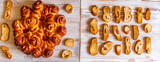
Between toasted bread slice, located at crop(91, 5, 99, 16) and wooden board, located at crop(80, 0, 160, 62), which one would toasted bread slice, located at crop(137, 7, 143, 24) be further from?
toasted bread slice, located at crop(91, 5, 99, 16)

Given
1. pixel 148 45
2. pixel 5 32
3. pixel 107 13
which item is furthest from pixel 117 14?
pixel 5 32

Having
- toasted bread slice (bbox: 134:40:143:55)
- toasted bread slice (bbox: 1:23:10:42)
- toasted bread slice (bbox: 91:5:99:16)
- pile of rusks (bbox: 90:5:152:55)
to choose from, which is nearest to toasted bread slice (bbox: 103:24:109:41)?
pile of rusks (bbox: 90:5:152:55)

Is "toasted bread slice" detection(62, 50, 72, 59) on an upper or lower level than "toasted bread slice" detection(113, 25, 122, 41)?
lower

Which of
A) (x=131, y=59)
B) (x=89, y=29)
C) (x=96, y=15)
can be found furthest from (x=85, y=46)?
(x=131, y=59)

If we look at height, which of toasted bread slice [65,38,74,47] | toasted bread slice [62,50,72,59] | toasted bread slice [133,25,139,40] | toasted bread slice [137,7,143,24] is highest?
toasted bread slice [137,7,143,24]

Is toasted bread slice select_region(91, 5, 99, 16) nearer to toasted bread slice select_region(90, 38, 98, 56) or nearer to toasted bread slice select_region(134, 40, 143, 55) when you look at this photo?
toasted bread slice select_region(90, 38, 98, 56)

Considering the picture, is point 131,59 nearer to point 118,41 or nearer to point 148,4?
point 118,41

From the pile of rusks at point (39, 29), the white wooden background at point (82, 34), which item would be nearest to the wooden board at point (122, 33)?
the white wooden background at point (82, 34)

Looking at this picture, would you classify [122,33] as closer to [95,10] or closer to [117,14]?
[117,14]

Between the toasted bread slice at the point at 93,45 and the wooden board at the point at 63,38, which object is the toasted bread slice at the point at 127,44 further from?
the wooden board at the point at 63,38
